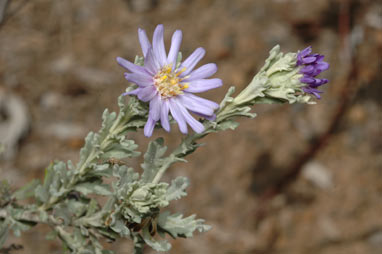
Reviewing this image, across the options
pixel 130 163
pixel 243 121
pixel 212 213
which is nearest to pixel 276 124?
pixel 243 121

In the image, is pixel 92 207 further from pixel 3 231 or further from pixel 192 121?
pixel 192 121

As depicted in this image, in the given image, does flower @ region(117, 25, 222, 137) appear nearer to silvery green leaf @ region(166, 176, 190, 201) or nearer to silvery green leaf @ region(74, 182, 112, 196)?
silvery green leaf @ region(166, 176, 190, 201)

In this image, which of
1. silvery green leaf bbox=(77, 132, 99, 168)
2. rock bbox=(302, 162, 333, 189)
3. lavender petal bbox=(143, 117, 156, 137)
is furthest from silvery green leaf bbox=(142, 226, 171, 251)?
rock bbox=(302, 162, 333, 189)

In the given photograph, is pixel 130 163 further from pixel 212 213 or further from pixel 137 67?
pixel 137 67

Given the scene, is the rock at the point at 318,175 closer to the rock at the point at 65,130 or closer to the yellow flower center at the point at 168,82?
the rock at the point at 65,130

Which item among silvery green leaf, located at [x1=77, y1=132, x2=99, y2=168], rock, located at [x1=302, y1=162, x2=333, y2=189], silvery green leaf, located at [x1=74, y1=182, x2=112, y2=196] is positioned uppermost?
rock, located at [x1=302, y1=162, x2=333, y2=189]

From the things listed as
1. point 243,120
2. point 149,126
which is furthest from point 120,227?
point 243,120

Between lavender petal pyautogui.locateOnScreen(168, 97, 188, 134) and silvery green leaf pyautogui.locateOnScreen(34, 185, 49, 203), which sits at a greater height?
lavender petal pyautogui.locateOnScreen(168, 97, 188, 134)
